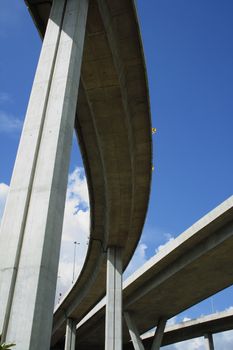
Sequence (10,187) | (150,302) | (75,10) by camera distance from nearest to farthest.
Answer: (10,187)
(75,10)
(150,302)

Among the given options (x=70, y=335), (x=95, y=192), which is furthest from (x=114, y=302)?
(x=70, y=335)

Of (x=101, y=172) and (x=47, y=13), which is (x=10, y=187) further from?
(x=101, y=172)

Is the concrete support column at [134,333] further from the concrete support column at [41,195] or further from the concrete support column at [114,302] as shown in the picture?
the concrete support column at [41,195]

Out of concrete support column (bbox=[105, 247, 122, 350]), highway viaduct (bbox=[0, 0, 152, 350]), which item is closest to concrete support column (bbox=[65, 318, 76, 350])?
highway viaduct (bbox=[0, 0, 152, 350])

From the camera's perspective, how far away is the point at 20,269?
800 cm

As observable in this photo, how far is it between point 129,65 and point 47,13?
12.8 ft

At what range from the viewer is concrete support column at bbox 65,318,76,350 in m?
42.7

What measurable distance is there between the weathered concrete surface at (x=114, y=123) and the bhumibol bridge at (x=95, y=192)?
0.05 metres

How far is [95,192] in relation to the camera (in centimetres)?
2341

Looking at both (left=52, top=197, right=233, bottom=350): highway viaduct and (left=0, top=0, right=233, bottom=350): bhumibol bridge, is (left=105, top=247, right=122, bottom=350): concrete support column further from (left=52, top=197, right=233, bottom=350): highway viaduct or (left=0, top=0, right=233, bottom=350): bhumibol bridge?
(left=52, top=197, right=233, bottom=350): highway viaduct

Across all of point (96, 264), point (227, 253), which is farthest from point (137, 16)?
point (96, 264)

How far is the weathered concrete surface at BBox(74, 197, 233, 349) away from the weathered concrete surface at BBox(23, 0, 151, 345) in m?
3.02

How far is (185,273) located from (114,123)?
51.5 feet

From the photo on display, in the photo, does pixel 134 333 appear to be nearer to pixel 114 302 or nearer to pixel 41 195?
pixel 114 302
